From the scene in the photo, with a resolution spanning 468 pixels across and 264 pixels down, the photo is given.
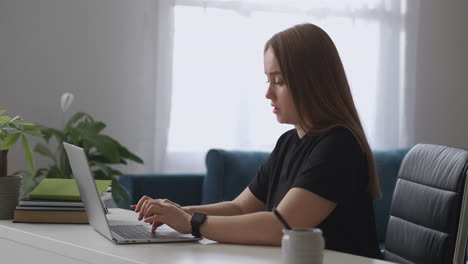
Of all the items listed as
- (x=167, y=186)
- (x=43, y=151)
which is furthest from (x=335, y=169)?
(x=43, y=151)

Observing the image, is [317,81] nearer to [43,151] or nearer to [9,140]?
[9,140]

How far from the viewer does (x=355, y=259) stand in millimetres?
1481

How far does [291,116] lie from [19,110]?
260 cm

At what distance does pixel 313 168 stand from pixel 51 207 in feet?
2.39

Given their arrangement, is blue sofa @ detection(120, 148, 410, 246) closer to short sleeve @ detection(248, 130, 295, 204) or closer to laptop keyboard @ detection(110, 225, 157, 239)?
short sleeve @ detection(248, 130, 295, 204)

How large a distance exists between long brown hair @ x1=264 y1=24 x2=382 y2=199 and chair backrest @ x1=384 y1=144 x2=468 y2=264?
21 cm

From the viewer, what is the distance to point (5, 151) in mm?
2145

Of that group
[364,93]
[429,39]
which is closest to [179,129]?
[364,93]

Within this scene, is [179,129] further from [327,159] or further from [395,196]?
[327,159]

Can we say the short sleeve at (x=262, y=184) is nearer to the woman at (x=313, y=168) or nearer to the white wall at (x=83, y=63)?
the woman at (x=313, y=168)

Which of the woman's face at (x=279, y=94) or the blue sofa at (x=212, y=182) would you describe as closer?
the woman's face at (x=279, y=94)

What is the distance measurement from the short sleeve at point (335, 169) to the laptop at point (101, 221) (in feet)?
0.97

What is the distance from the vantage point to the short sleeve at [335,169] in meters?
1.70

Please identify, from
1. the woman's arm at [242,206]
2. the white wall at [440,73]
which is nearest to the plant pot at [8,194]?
the woman's arm at [242,206]
